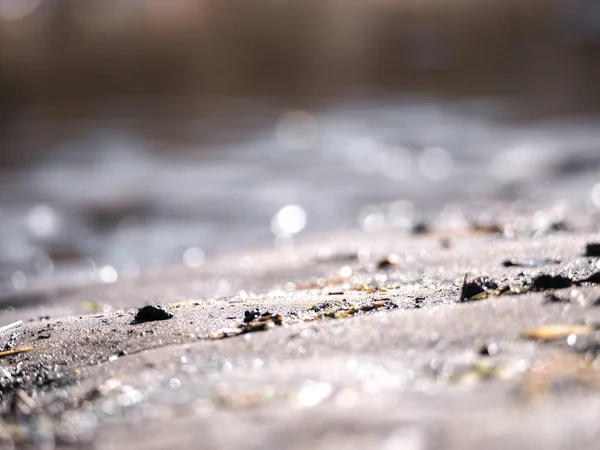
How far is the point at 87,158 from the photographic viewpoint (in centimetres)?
1249

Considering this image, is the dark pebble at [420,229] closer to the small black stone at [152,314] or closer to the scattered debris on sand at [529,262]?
the scattered debris on sand at [529,262]

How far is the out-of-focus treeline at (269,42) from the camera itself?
24984mm

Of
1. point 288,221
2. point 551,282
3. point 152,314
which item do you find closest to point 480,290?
point 551,282

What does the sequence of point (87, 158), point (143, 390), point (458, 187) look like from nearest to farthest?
point (143, 390)
point (458, 187)
point (87, 158)

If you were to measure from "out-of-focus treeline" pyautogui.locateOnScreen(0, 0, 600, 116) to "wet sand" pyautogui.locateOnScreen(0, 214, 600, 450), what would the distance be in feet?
70.5

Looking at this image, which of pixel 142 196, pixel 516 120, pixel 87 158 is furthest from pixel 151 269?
pixel 516 120

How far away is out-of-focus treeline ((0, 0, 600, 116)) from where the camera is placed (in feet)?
82.0

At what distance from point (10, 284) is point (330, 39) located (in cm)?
2423

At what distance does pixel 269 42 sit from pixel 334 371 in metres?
28.0

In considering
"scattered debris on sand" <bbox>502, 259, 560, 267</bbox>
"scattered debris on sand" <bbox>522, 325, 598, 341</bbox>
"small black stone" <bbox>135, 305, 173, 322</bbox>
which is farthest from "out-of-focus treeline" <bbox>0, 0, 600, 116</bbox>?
"scattered debris on sand" <bbox>522, 325, 598, 341</bbox>

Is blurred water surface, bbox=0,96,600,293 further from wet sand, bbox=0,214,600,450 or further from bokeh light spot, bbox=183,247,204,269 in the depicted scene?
wet sand, bbox=0,214,600,450

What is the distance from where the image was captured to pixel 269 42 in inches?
1143

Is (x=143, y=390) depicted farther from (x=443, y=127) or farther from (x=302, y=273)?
(x=443, y=127)

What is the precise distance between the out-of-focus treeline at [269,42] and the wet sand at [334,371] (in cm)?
2149
